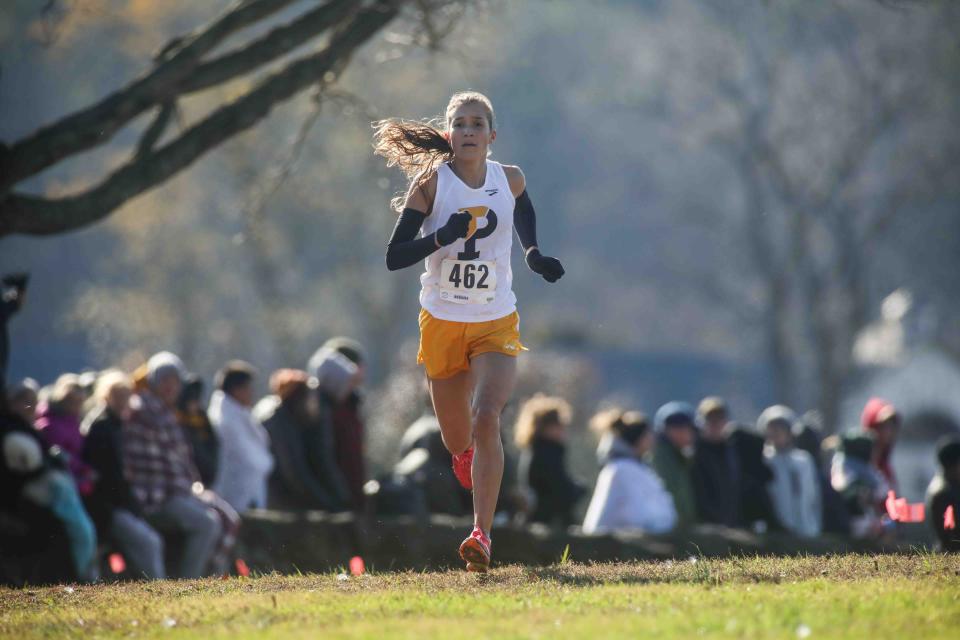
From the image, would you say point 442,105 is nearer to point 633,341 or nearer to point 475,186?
point 475,186

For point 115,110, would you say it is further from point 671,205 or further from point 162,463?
point 671,205

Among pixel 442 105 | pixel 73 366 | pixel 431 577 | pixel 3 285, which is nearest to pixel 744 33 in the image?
pixel 442 105

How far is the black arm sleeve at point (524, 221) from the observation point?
28.5 feet

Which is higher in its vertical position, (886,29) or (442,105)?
(886,29)

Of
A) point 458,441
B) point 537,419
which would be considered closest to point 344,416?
point 537,419

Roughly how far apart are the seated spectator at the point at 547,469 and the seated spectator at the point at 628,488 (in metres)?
0.29

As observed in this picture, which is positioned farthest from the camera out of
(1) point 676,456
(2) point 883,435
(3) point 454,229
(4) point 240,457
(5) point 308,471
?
(2) point 883,435

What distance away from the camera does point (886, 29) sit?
1772 inches

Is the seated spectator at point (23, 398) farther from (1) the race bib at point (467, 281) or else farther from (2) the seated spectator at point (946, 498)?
(2) the seated spectator at point (946, 498)

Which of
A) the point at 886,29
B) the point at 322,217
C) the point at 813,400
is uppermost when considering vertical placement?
the point at 886,29

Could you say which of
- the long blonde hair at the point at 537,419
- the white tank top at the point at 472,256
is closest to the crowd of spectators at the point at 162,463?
the long blonde hair at the point at 537,419

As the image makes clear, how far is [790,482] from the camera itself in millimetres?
14734

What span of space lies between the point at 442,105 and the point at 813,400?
17.9m

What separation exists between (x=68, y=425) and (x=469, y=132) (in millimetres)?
4763
